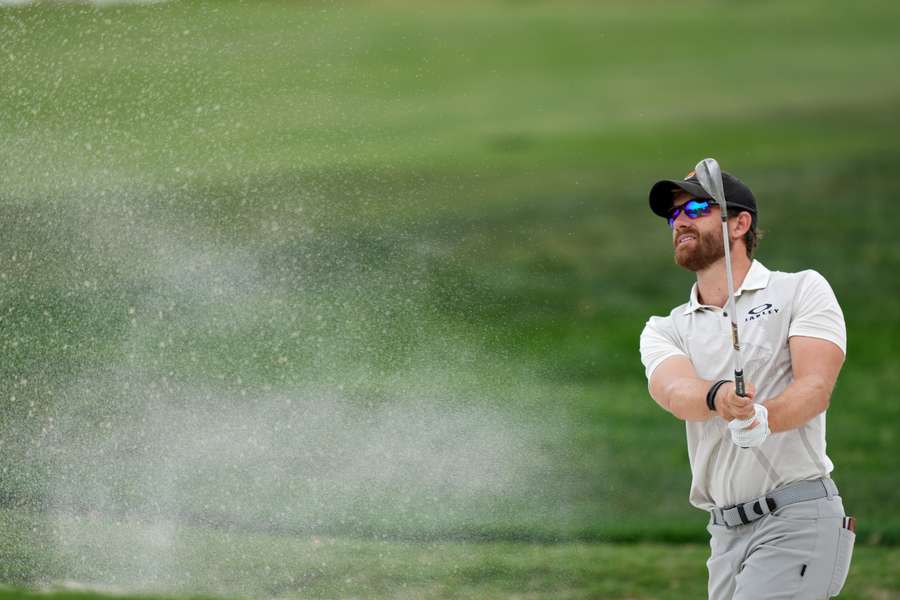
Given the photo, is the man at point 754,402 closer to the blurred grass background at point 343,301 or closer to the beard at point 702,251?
the beard at point 702,251

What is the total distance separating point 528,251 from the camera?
20.6m

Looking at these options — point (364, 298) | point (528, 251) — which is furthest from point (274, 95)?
point (364, 298)

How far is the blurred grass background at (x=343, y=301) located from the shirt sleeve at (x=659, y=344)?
8.86 ft

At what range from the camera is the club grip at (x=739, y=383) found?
4.52 meters

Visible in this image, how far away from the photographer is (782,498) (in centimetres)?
479

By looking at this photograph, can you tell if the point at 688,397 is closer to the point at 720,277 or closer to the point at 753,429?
the point at 753,429

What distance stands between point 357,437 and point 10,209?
9.24 feet

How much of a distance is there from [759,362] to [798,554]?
0.67m

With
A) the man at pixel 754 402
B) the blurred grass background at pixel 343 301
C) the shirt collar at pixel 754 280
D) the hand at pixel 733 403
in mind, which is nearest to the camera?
the hand at pixel 733 403

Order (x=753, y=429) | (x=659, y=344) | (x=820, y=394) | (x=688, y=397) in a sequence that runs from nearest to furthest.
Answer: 1. (x=753, y=429)
2. (x=820, y=394)
3. (x=688, y=397)
4. (x=659, y=344)

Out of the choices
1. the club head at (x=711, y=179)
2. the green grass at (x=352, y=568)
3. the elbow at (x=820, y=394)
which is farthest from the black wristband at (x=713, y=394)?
the green grass at (x=352, y=568)

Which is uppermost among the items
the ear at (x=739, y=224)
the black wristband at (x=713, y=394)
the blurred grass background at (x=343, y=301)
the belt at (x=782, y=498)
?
the ear at (x=739, y=224)

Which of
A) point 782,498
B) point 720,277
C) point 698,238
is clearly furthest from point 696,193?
point 782,498

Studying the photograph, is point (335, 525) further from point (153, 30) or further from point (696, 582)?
point (153, 30)
